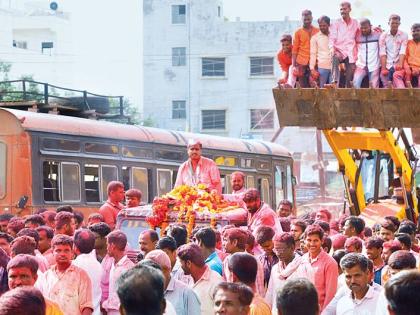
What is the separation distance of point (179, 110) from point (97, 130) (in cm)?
3439

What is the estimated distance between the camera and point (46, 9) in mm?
65312

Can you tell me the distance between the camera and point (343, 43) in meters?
16.3

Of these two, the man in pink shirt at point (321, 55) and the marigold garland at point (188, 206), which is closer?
the marigold garland at point (188, 206)

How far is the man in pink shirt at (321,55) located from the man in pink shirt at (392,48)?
771 millimetres

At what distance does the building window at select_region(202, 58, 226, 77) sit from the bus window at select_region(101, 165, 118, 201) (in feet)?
111

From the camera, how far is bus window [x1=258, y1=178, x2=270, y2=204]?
2372cm

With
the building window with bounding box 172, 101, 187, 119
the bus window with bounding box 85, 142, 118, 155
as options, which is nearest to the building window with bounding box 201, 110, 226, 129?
the building window with bounding box 172, 101, 187, 119

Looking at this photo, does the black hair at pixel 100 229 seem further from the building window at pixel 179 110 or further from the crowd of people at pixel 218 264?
the building window at pixel 179 110

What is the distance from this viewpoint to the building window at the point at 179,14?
178 ft

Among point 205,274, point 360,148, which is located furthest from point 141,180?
point 205,274

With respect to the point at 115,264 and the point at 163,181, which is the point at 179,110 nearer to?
the point at 163,181

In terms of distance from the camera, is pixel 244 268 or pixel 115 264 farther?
pixel 115 264

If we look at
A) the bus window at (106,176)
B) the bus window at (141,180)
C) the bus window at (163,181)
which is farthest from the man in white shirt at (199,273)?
the bus window at (163,181)

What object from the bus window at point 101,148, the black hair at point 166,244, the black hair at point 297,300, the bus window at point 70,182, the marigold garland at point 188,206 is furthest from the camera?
the bus window at point 101,148
